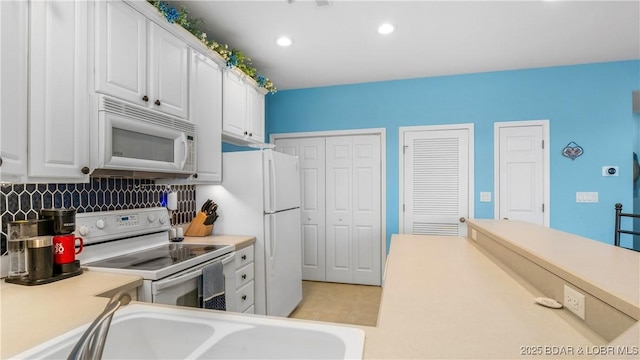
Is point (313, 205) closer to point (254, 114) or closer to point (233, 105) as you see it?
point (254, 114)

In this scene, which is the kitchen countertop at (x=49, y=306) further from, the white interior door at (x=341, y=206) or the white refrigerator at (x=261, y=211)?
the white interior door at (x=341, y=206)

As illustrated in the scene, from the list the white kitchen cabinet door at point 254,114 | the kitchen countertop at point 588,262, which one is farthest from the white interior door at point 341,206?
the kitchen countertop at point 588,262

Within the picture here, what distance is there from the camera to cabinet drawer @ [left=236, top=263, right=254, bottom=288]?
235 cm

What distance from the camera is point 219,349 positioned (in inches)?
35.3

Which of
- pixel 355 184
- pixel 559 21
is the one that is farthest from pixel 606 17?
pixel 355 184

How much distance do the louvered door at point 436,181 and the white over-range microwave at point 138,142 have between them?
2.51 m

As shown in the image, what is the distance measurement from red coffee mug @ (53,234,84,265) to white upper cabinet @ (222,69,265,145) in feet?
4.64

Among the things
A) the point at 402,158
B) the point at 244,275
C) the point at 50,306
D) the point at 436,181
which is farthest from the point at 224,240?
the point at 436,181

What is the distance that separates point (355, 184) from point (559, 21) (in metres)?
2.44

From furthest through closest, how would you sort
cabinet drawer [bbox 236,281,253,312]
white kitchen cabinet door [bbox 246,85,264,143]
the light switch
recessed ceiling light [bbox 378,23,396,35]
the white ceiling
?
1. the light switch
2. white kitchen cabinet door [bbox 246,85,264,143]
3. recessed ceiling light [bbox 378,23,396,35]
4. cabinet drawer [bbox 236,281,253,312]
5. the white ceiling

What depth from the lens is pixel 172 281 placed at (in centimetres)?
165

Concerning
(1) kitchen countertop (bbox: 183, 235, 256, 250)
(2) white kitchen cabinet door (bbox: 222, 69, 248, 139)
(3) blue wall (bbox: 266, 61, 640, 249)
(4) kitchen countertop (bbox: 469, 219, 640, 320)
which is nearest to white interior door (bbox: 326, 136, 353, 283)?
(3) blue wall (bbox: 266, 61, 640, 249)

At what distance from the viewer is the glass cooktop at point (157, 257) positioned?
5.52 ft

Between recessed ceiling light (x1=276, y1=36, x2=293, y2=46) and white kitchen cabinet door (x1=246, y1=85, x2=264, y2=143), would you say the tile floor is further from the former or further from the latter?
recessed ceiling light (x1=276, y1=36, x2=293, y2=46)
